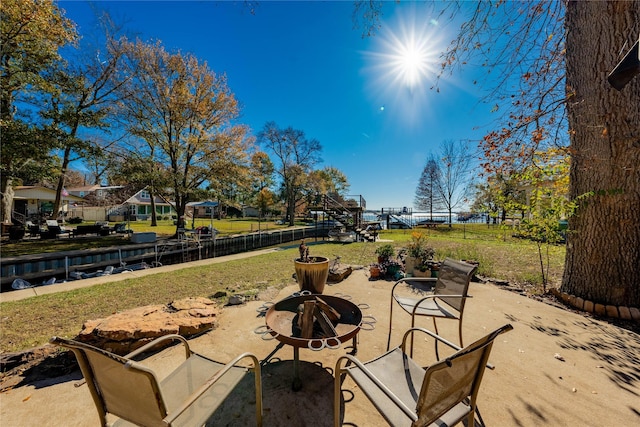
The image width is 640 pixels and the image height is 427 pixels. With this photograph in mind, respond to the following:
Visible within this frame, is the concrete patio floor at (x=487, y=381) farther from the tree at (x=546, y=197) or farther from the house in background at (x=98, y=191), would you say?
the house in background at (x=98, y=191)

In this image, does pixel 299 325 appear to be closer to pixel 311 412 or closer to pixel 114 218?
pixel 311 412

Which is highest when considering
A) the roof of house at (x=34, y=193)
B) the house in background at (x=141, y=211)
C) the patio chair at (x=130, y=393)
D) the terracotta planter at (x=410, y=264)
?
the roof of house at (x=34, y=193)

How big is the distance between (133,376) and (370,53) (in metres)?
7.29

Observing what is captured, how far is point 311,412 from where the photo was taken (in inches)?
74.5

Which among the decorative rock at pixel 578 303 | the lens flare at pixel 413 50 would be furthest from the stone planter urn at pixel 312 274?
the decorative rock at pixel 578 303

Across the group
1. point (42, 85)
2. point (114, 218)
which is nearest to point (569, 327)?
point (42, 85)

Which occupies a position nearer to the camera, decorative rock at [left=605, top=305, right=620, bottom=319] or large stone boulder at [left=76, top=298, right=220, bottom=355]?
large stone boulder at [left=76, top=298, right=220, bottom=355]

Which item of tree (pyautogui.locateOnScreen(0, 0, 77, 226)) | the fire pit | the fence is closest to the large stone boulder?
the fire pit

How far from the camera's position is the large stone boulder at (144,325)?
262 cm

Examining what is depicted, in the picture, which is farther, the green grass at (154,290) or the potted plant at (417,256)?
the potted plant at (417,256)

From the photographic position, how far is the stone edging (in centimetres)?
350

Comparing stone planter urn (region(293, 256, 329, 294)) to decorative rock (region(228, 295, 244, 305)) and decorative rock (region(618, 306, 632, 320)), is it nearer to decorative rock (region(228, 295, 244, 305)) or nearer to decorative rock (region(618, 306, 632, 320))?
decorative rock (region(228, 295, 244, 305))

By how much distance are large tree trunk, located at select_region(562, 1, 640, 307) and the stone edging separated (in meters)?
0.13

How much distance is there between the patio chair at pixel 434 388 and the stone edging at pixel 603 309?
415 centimetres
